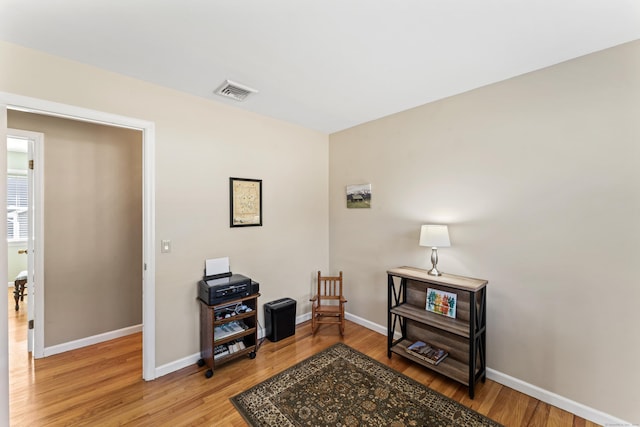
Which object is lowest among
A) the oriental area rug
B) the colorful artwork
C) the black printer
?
the oriental area rug

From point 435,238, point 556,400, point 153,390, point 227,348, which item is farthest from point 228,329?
point 556,400

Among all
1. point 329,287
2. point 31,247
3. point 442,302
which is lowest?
point 329,287

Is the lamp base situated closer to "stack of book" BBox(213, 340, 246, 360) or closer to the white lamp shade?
the white lamp shade

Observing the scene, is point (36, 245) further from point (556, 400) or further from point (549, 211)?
point (556, 400)

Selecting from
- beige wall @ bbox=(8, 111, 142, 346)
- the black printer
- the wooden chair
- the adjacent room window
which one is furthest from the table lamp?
the adjacent room window

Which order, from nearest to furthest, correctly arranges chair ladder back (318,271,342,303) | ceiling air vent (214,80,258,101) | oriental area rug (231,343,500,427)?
oriental area rug (231,343,500,427), ceiling air vent (214,80,258,101), chair ladder back (318,271,342,303)

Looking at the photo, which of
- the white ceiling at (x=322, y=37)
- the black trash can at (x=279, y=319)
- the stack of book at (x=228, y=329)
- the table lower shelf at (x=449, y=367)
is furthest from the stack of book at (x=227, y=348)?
the white ceiling at (x=322, y=37)

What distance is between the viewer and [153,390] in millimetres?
2164

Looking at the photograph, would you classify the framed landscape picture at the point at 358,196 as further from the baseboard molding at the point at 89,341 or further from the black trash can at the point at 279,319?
the baseboard molding at the point at 89,341

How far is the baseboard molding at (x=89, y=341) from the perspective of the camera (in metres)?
2.65

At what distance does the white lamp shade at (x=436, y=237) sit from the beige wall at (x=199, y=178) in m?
1.68

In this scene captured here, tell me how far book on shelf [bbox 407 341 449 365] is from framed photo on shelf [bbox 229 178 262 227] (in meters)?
2.14

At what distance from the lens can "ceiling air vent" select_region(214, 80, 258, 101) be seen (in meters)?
2.31

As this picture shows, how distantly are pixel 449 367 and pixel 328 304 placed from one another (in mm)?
1761
